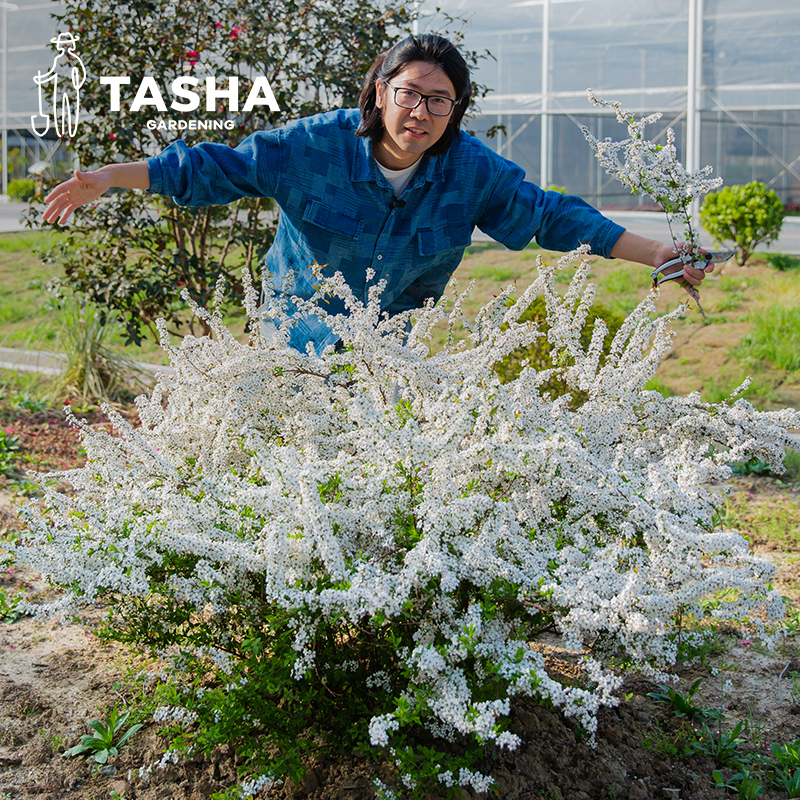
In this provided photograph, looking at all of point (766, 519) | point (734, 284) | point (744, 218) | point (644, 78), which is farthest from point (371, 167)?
point (644, 78)

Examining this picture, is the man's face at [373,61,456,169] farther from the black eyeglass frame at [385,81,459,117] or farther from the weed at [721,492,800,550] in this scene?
the weed at [721,492,800,550]

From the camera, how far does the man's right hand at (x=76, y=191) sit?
240 cm

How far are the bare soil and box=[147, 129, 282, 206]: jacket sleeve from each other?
4.56 feet

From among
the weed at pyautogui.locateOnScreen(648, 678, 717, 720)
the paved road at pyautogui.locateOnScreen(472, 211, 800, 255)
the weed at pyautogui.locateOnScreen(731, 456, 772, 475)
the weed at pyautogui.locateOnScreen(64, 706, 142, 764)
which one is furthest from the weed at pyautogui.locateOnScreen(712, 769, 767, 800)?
the paved road at pyautogui.locateOnScreen(472, 211, 800, 255)

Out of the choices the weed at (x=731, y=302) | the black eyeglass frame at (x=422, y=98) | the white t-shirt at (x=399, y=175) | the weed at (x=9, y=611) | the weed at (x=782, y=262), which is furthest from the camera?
the weed at (x=782, y=262)

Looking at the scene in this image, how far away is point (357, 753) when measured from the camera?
1.91 metres

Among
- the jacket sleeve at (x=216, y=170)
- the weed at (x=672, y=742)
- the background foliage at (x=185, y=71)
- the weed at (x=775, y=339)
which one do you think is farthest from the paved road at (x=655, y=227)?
the weed at (x=672, y=742)

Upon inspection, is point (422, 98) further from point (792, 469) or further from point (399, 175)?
point (792, 469)

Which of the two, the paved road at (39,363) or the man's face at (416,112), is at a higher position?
the man's face at (416,112)

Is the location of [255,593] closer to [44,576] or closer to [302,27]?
[44,576]

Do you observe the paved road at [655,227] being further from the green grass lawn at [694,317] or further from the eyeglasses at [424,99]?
the eyeglasses at [424,99]

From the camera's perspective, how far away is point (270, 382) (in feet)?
6.93

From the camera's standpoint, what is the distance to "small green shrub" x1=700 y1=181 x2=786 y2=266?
371 inches

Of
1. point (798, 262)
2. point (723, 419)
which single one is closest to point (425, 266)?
point (723, 419)
